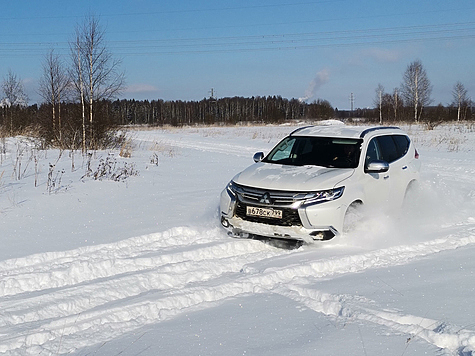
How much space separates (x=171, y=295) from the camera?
4.35 m

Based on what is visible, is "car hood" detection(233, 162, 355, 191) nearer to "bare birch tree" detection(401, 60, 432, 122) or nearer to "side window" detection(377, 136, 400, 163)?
"side window" detection(377, 136, 400, 163)

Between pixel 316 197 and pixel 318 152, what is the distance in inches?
59.1

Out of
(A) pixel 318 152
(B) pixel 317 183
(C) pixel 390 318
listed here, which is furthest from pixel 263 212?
(C) pixel 390 318

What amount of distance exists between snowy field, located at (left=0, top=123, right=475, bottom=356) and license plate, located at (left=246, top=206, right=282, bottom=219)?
48cm

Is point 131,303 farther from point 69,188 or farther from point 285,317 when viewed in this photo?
point 69,188

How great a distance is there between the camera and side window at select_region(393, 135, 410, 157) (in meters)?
7.86

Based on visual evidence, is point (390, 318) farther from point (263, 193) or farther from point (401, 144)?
point (401, 144)

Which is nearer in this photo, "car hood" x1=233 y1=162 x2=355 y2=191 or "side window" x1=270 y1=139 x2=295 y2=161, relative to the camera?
"car hood" x1=233 y1=162 x2=355 y2=191

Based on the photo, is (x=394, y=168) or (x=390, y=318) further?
(x=394, y=168)

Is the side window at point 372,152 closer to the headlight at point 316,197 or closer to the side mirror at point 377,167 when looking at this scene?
the side mirror at point 377,167

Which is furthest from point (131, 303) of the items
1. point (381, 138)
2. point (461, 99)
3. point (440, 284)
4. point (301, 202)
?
point (461, 99)

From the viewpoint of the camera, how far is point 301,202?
5.76m

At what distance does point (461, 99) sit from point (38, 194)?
7357 centimetres

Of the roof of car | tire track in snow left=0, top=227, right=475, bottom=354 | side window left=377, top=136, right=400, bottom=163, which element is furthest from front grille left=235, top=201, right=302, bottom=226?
side window left=377, top=136, right=400, bottom=163
